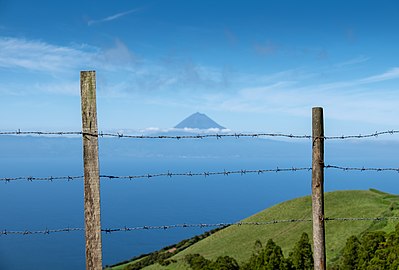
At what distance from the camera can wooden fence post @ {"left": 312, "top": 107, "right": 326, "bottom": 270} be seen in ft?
18.5

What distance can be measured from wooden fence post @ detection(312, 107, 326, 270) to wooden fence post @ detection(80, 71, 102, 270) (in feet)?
8.71

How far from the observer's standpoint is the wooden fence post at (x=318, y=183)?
564cm

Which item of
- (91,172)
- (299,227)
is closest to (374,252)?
(299,227)

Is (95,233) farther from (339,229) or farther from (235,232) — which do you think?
(235,232)

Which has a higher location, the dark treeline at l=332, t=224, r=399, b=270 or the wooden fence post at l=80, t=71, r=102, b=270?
the wooden fence post at l=80, t=71, r=102, b=270

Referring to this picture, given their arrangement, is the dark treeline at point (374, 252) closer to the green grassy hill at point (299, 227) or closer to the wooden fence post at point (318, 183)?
the green grassy hill at point (299, 227)

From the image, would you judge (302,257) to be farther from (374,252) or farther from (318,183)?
(318,183)

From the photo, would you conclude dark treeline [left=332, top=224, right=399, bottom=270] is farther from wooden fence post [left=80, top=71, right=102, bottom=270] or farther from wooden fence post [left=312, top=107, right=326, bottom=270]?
wooden fence post [left=80, top=71, right=102, bottom=270]

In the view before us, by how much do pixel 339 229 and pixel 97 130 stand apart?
55130mm

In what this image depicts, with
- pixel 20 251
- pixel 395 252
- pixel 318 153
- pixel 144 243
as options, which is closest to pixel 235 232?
pixel 395 252

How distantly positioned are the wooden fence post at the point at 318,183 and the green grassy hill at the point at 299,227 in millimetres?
46241

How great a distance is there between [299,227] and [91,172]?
61.2m

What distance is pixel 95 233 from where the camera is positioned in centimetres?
512

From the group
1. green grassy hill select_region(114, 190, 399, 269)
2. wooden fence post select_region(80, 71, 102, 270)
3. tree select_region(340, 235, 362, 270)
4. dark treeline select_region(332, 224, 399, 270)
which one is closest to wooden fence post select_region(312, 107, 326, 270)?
wooden fence post select_region(80, 71, 102, 270)
